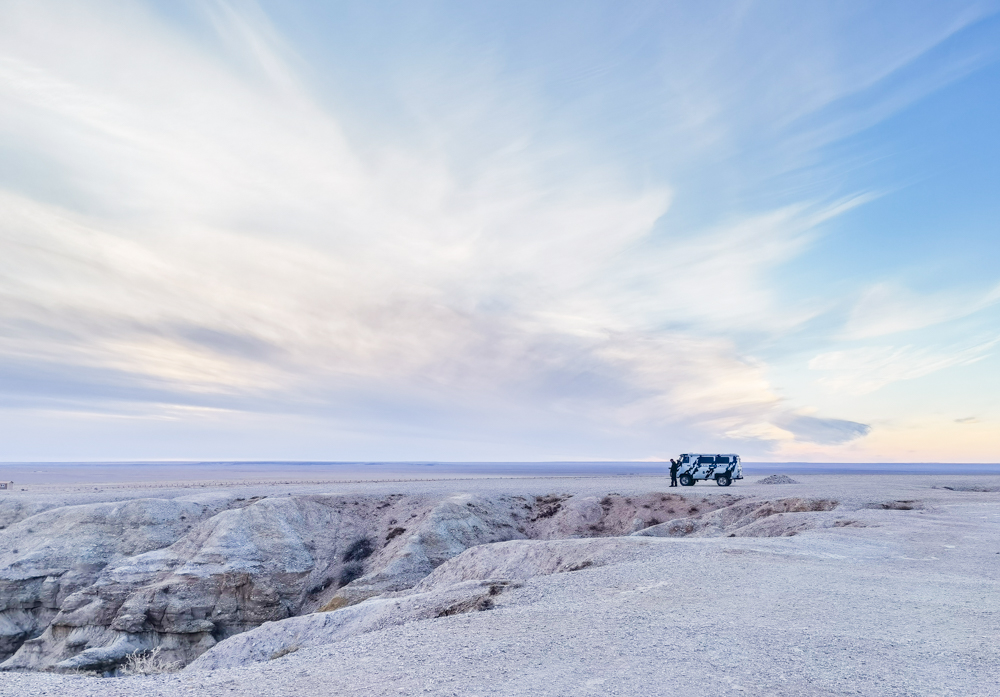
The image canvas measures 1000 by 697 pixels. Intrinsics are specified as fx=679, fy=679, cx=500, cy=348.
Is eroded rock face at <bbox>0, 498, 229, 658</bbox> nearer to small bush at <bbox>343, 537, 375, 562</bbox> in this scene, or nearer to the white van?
small bush at <bbox>343, 537, 375, 562</bbox>

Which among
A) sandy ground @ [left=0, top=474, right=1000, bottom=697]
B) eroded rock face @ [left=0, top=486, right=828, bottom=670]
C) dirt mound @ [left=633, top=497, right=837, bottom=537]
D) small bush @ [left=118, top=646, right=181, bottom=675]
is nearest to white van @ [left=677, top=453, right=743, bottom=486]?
eroded rock face @ [left=0, top=486, right=828, bottom=670]

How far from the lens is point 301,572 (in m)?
27.5

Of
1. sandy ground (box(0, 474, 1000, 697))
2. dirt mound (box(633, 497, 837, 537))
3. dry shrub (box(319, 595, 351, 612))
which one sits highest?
dirt mound (box(633, 497, 837, 537))

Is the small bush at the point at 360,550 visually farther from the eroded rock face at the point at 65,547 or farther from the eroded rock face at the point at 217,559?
the eroded rock face at the point at 65,547

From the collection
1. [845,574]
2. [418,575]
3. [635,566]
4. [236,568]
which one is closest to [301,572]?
[236,568]

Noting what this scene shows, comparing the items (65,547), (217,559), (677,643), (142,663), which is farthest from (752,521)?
(65,547)

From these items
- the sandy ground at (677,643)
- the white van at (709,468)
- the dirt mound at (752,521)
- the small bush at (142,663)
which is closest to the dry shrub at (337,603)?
the small bush at (142,663)

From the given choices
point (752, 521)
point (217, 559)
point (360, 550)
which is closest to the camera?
point (217, 559)

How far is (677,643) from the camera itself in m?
8.45

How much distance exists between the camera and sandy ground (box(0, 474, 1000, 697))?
23.4ft

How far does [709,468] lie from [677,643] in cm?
4262

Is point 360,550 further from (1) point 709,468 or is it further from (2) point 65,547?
(1) point 709,468

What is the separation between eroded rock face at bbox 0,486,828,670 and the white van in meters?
15.4

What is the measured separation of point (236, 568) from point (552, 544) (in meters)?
14.1
